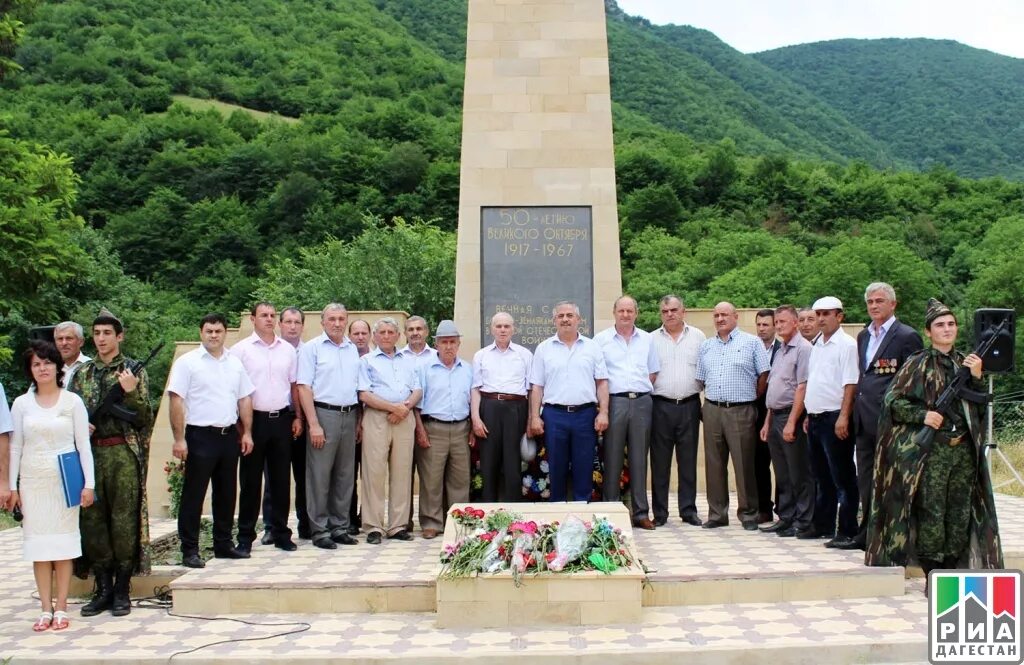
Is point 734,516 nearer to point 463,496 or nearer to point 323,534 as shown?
point 463,496

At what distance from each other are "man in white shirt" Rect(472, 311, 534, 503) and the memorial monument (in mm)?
1325

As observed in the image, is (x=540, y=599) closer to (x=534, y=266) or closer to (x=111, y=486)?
(x=111, y=486)

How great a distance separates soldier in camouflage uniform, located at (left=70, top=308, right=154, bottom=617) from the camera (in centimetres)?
559

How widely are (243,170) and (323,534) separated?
110 feet

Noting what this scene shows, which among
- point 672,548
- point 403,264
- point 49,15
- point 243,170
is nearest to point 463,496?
point 672,548

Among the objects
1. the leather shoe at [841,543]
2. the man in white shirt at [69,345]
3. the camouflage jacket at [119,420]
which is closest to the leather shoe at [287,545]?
the camouflage jacket at [119,420]

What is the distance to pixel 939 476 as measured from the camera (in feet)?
18.2

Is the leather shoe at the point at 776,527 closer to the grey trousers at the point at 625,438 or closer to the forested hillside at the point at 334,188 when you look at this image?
the grey trousers at the point at 625,438

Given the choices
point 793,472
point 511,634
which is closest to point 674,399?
point 793,472

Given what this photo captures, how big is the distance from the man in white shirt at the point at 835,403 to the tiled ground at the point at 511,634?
0.52m

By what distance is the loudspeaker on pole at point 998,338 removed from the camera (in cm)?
582

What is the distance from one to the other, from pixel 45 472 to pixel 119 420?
54cm

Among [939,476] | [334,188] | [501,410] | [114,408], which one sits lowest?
[939,476]

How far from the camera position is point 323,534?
6.68 meters
